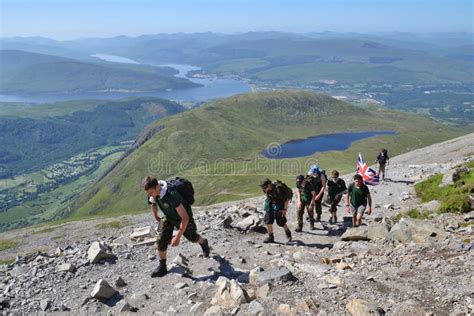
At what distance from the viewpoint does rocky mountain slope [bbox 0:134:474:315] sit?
10.6 metres

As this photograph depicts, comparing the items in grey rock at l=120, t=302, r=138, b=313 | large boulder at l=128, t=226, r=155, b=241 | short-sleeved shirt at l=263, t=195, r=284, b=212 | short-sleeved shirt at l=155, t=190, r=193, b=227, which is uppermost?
short-sleeved shirt at l=155, t=190, r=193, b=227

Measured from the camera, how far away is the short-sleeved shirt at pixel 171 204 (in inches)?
491

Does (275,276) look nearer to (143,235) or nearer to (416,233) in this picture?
(416,233)

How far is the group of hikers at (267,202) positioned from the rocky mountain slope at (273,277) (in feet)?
3.49

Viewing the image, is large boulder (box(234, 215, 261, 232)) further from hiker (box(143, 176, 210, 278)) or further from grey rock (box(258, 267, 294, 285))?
grey rock (box(258, 267, 294, 285))

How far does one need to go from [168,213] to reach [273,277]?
12.4 ft

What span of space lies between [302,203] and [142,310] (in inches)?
393

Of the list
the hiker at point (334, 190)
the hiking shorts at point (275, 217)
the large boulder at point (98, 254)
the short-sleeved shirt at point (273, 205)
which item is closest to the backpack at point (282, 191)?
the short-sleeved shirt at point (273, 205)

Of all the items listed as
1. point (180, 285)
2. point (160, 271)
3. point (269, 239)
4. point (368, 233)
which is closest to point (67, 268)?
point (160, 271)

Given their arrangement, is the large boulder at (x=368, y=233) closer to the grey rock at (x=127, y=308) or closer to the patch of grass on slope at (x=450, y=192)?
the patch of grass on slope at (x=450, y=192)

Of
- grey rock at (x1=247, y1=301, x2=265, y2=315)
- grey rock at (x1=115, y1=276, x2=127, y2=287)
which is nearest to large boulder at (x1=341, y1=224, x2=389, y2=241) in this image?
grey rock at (x1=247, y1=301, x2=265, y2=315)

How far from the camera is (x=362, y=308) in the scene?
988cm

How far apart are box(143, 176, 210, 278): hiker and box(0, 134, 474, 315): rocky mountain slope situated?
1154mm

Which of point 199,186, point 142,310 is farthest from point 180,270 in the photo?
point 199,186
